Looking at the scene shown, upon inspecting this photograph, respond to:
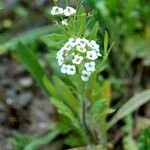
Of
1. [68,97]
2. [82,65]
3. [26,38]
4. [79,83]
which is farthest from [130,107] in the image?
[26,38]

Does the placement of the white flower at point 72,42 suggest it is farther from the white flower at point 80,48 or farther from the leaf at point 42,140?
the leaf at point 42,140

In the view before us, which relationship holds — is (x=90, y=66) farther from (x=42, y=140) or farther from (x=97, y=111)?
(x=42, y=140)

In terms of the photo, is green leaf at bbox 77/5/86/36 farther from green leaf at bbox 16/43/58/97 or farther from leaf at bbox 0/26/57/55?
leaf at bbox 0/26/57/55

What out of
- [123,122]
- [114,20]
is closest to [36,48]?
[114,20]

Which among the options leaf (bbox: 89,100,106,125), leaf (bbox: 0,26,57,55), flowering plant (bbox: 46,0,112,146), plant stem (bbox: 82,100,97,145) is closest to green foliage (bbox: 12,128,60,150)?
flowering plant (bbox: 46,0,112,146)

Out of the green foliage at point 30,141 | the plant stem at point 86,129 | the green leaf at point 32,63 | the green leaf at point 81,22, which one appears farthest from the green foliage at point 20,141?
the green leaf at point 81,22
